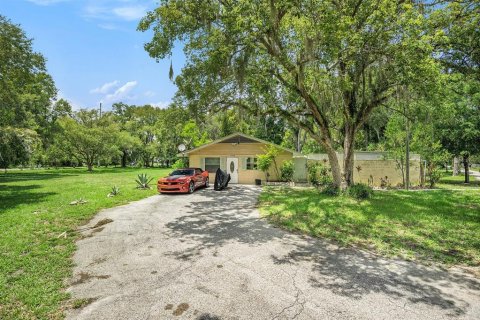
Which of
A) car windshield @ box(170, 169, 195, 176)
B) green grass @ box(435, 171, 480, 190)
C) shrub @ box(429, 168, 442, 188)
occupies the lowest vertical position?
green grass @ box(435, 171, 480, 190)

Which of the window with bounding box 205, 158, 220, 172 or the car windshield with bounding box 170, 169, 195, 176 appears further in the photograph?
the window with bounding box 205, 158, 220, 172

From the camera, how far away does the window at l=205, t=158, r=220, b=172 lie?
2166 cm

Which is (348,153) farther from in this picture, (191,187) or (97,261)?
(97,261)

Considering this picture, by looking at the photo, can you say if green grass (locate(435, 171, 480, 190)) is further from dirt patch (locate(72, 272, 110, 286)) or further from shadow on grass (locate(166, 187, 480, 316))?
dirt patch (locate(72, 272, 110, 286))

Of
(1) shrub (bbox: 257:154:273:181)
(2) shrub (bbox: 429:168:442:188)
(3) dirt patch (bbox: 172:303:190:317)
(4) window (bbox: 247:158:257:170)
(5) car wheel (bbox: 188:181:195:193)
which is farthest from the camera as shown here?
(4) window (bbox: 247:158:257:170)

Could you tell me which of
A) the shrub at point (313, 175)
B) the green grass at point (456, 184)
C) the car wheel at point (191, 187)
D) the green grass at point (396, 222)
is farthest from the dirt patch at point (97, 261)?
the green grass at point (456, 184)

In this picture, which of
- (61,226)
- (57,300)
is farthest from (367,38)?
(61,226)

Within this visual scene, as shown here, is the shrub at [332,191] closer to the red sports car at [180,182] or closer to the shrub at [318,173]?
the shrub at [318,173]

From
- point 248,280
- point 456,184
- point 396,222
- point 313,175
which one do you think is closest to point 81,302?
point 248,280

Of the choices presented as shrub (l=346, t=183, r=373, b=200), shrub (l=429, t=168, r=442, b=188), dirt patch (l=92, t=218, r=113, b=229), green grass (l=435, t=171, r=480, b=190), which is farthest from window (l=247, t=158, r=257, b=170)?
green grass (l=435, t=171, r=480, b=190)

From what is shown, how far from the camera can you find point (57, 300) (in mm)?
4074

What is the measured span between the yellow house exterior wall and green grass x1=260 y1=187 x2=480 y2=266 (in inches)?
311

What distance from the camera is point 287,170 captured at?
20.9 metres

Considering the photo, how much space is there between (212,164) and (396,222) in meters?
14.9
